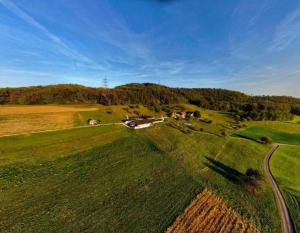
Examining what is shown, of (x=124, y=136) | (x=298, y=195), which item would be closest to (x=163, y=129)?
(x=124, y=136)

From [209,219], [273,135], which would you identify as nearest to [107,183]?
[209,219]

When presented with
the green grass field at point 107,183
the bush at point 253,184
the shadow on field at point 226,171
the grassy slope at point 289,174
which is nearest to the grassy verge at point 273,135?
the grassy slope at point 289,174

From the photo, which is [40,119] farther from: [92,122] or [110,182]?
[110,182]

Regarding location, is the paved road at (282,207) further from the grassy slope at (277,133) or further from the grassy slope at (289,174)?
the grassy slope at (277,133)

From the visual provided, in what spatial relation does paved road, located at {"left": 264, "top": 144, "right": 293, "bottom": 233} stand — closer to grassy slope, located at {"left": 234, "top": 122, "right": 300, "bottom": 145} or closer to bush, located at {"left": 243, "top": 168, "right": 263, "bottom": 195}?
bush, located at {"left": 243, "top": 168, "right": 263, "bottom": 195}

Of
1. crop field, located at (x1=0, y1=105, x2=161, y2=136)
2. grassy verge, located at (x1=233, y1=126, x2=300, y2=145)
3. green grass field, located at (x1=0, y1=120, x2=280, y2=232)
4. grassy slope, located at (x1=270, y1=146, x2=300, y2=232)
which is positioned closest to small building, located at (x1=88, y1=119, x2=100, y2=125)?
crop field, located at (x1=0, y1=105, x2=161, y2=136)

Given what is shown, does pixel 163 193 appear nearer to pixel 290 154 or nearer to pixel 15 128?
pixel 15 128
